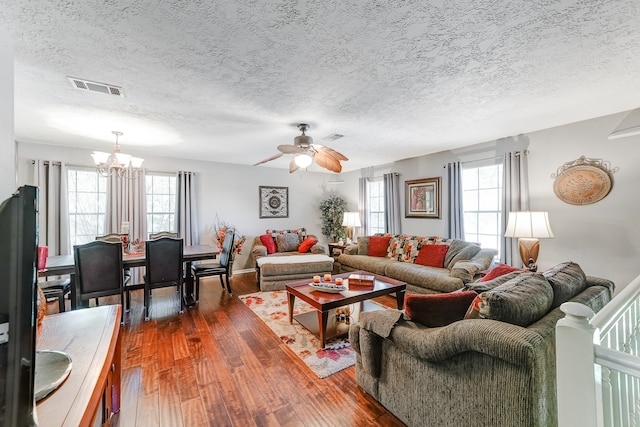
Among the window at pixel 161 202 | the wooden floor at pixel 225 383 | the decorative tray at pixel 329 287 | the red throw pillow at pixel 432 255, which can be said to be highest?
the window at pixel 161 202

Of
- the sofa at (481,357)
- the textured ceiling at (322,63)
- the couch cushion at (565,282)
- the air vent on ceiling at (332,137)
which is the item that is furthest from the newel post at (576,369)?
the air vent on ceiling at (332,137)

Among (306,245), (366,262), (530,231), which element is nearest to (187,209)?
(306,245)

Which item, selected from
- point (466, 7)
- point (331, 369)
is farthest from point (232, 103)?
point (331, 369)

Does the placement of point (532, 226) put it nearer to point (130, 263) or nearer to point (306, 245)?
point (306, 245)

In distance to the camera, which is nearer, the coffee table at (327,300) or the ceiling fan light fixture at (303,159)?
the coffee table at (327,300)

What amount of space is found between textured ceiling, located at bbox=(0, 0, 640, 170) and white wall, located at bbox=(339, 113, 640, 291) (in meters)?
0.25

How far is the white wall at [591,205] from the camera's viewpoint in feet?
9.45

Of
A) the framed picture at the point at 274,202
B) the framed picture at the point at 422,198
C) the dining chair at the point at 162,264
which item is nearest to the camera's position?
the dining chair at the point at 162,264

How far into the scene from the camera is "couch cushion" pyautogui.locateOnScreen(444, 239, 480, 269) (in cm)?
386

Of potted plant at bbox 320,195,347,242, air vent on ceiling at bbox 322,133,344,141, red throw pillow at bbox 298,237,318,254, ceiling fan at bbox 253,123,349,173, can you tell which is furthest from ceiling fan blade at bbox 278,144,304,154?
potted plant at bbox 320,195,347,242

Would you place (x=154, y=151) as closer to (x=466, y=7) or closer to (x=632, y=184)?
(x=466, y=7)

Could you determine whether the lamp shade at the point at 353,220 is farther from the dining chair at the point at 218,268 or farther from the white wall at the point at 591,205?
the white wall at the point at 591,205

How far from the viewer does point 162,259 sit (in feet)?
11.1

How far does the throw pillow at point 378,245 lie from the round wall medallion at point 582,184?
2.53 meters
